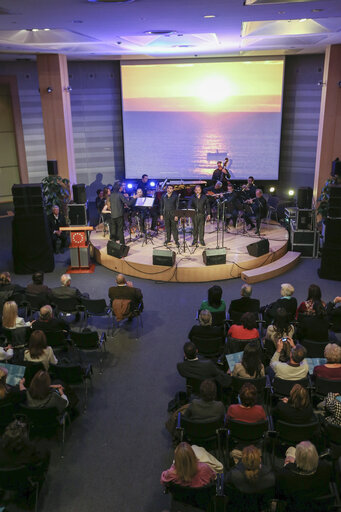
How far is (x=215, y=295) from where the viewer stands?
22.9 feet

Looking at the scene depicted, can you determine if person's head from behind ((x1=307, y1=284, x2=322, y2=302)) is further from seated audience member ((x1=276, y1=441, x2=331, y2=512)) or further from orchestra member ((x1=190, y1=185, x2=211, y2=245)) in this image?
orchestra member ((x1=190, y1=185, x2=211, y2=245))

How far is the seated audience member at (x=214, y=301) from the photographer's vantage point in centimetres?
697

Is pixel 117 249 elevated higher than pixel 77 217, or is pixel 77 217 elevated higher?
pixel 77 217

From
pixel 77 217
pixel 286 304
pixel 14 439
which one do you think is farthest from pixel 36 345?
pixel 77 217

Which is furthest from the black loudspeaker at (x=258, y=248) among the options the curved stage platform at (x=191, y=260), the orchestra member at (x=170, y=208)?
the orchestra member at (x=170, y=208)

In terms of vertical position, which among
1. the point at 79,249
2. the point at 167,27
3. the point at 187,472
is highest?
the point at 167,27

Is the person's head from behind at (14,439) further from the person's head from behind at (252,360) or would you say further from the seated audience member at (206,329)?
the seated audience member at (206,329)

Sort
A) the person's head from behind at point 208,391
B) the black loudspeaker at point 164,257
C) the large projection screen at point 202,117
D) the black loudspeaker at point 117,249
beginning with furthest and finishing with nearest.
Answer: the large projection screen at point 202,117 → the black loudspeaker at point 117,249 → the black loudspeaker at point 164,257 → the person's head from behind at point 208,391

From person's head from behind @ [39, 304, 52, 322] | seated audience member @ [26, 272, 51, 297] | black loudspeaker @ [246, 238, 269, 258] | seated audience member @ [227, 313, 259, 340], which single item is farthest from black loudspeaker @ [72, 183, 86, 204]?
seated audience member @ [227, 313, 259, 340]

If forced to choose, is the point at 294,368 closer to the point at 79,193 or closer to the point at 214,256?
the point at 214,256

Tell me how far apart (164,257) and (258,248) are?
2121 mm

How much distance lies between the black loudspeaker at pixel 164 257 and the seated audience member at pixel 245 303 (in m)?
2.93

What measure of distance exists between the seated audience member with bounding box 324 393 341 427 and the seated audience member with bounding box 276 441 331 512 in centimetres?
93

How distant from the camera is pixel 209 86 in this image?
1515cm
